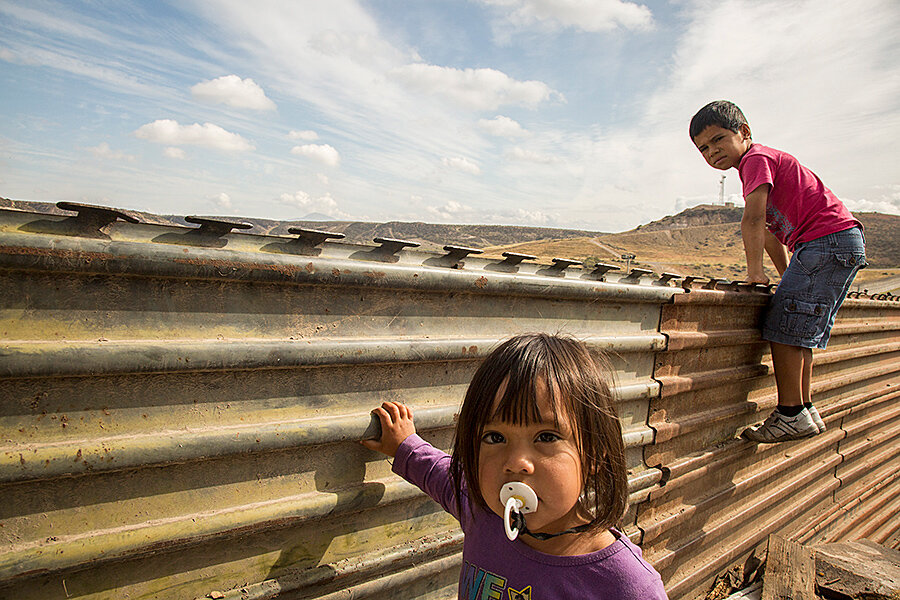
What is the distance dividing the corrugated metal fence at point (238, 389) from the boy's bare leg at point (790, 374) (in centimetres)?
113

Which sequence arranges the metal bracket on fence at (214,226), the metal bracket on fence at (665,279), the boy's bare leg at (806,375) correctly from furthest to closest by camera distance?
the boy's bare leg at (806,375) < the metal bracket on fence at (665,279) < the metal bracket on fence at (214,226)

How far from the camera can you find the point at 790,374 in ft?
Answer: 10.6

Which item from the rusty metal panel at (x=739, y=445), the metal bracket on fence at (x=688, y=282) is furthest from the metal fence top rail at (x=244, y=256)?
the rusty metal panel at (x=739, y=445)

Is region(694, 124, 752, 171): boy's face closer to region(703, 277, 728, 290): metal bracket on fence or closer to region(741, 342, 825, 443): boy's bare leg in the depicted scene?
region(703, 277, 728, 290): metal bracket on fence

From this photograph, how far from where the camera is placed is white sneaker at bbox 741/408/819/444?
3229 millimetres

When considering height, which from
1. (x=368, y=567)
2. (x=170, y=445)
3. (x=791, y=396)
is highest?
(x=170, y=445)

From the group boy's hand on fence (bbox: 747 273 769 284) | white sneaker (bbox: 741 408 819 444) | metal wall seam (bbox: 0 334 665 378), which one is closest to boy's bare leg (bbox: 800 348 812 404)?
white sneaker (bbox: 741 408 819 444)

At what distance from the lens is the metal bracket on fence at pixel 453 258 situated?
6.21ft

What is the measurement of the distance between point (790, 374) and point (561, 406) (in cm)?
261

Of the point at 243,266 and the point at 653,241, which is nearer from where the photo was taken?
the point at 243,266

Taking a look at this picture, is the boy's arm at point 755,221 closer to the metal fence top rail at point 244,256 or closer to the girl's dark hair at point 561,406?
the metal fence top rail at point 244,256

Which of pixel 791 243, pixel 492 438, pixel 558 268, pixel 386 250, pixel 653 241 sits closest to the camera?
pixel 492 438

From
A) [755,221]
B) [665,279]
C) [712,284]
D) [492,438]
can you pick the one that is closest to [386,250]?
[492,438]

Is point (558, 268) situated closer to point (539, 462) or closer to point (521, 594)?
point (539, 462)
